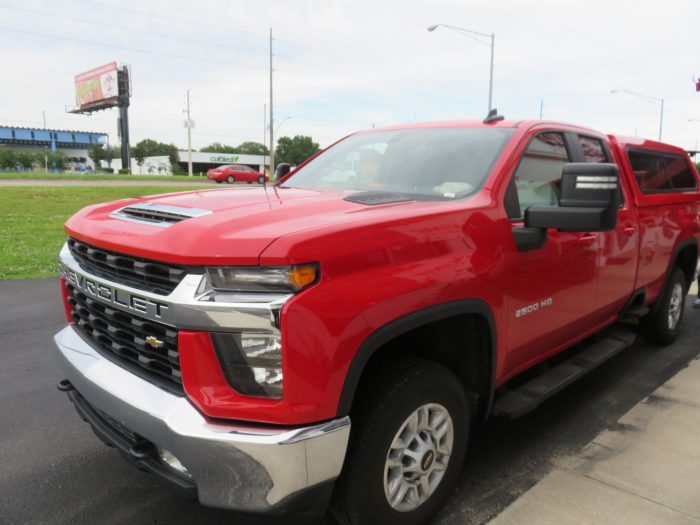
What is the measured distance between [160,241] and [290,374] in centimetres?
69

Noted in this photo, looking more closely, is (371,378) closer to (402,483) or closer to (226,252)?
(402,483)

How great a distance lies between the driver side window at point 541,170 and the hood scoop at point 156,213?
165cm

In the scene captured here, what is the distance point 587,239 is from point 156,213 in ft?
7.92

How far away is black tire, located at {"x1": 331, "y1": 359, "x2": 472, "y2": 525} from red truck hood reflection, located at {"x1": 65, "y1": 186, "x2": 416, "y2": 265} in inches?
26.7

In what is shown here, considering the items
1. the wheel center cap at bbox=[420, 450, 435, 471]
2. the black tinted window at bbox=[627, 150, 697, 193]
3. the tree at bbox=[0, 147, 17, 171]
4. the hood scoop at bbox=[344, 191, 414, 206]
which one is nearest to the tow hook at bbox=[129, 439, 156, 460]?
the wheel center cap at bbox=[420, 450, 435, 471]

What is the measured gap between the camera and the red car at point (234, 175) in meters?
37.4

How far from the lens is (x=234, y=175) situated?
37.8 m

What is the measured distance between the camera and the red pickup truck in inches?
74.2

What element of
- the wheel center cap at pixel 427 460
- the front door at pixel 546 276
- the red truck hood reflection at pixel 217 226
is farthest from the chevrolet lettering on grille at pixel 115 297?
the front door at pixel 546 276

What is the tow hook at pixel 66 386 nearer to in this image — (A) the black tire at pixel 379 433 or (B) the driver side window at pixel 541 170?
(A) the black tire at pixel 379 433

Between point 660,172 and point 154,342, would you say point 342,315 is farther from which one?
point 660,172

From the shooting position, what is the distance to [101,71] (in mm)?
63438

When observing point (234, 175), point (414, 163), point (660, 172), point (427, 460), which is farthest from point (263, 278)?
point (234, 175)

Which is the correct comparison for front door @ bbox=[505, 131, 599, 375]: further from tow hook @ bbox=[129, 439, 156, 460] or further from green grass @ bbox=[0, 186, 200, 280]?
green grass @ bbox=[0, 186, 200, 280]
